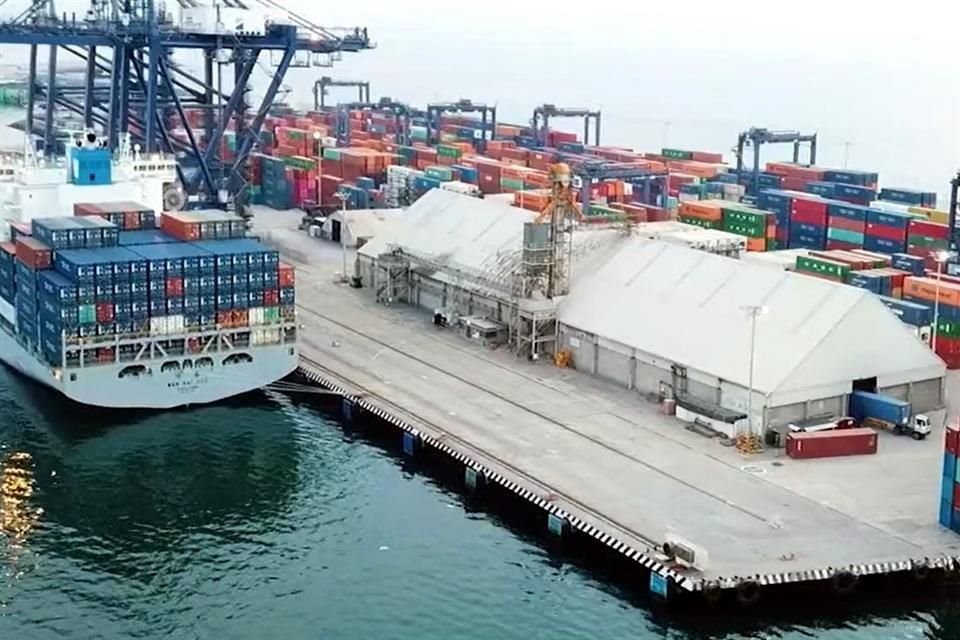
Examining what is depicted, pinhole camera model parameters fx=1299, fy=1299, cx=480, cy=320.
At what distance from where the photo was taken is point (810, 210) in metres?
85.1

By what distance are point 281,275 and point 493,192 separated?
49.1m

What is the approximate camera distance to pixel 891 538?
133ft

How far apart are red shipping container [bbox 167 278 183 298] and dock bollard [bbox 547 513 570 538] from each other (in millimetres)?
21878

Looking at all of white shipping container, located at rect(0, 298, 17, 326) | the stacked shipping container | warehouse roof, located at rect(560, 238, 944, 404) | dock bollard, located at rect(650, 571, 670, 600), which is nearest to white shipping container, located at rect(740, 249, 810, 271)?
warehouse roof, located at rect(560, 238, 944, 404)

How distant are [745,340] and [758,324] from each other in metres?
1.07

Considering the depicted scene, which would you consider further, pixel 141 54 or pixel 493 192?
pixel 493 192

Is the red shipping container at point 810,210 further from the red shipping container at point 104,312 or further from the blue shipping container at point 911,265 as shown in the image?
the red shipping container at point 104,312

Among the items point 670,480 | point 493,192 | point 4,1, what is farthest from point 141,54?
point 670,480

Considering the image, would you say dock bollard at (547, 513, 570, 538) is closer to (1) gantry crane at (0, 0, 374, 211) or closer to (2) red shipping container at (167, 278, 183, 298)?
(2) red shipping container at (167, 278, 183, 298)

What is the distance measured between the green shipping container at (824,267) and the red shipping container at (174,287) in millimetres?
32410

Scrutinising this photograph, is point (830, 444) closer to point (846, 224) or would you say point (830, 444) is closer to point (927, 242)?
point (927, 242)

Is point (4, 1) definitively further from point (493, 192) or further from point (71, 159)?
point (493, 192)

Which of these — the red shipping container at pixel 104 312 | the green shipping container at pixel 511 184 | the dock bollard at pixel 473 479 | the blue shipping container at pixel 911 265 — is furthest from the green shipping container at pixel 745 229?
the red shipping container at pixel 104 312

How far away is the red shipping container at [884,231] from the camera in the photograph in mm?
79000
